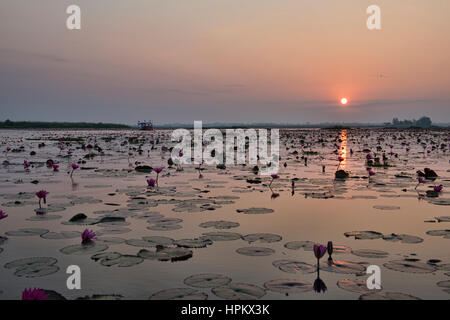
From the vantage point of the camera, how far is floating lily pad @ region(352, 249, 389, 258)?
16.3 feet

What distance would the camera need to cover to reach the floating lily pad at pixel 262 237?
18.6 ft

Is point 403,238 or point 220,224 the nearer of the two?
point 403,238

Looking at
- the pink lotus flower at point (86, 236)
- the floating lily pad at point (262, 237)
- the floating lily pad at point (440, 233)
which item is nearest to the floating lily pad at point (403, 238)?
the floating lily pad at point (440, 233)

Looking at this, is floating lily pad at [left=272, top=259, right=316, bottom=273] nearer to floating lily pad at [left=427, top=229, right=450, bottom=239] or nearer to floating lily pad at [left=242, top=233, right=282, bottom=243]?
floating lily pad at [left=242, top=233, right=282, bottom=243]

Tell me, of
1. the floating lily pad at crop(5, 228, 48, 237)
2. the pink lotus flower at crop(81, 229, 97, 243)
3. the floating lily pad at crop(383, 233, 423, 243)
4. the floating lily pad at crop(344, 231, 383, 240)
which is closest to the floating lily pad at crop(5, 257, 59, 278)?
the pink lotus flower at crop(81, 229, 97, 243)

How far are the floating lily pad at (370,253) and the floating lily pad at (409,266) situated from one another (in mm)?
265

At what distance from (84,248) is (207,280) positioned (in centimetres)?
209

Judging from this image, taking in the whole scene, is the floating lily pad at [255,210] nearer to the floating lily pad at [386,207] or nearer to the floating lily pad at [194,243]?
the floating lily pad at [194,243]

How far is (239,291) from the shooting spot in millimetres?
3881

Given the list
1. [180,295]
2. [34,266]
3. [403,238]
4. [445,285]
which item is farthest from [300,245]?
[34,266]

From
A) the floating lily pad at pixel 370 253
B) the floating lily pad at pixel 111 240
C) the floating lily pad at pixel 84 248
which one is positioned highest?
the floating lily pad at pixel 111 240

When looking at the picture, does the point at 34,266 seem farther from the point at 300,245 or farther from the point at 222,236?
the point at 300,245

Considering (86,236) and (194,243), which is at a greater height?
(86,236)

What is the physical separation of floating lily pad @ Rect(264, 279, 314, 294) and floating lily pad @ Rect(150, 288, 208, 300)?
73cm
